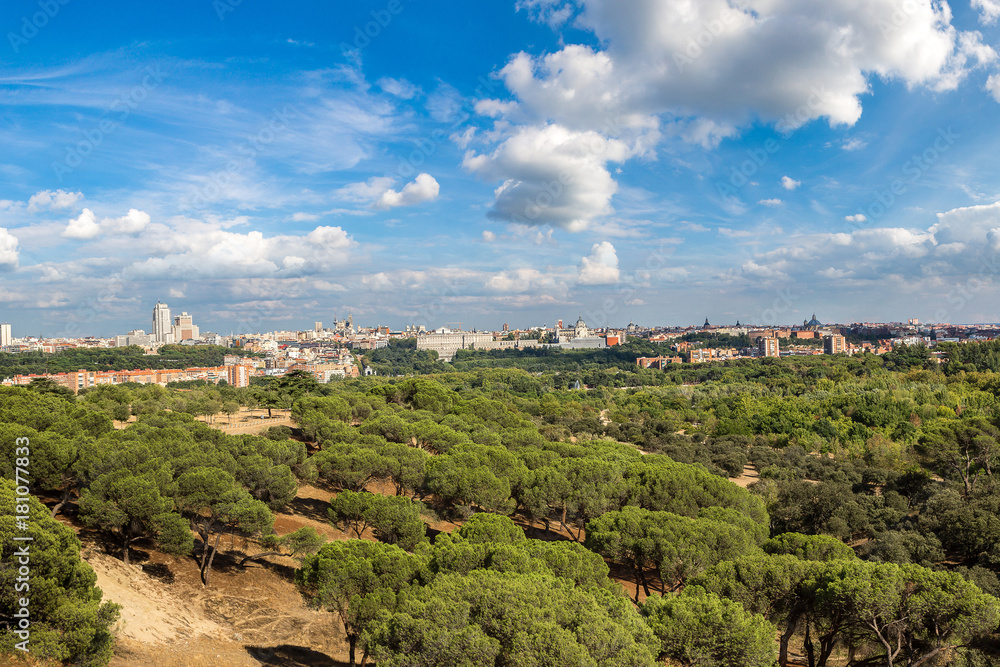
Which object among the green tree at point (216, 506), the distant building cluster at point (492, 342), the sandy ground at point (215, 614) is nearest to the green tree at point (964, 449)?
the sandy ground at point (215, 614)

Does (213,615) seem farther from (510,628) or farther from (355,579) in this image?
(510,628)

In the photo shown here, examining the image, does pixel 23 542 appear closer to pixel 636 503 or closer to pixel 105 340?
pixel 636 503

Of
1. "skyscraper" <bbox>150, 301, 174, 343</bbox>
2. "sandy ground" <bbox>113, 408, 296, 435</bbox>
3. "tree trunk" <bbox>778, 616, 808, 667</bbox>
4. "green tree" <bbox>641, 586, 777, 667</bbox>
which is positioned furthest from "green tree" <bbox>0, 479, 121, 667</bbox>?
"skyscraper" <bbox>150, 301, 174, 343</bbox>

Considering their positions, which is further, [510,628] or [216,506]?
[216,506]

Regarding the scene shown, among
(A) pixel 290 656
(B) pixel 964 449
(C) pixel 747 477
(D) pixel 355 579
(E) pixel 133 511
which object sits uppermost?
(E) pixel 133 511

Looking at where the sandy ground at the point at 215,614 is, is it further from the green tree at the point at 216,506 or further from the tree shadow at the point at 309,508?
the tree shadow at the point at 309,508

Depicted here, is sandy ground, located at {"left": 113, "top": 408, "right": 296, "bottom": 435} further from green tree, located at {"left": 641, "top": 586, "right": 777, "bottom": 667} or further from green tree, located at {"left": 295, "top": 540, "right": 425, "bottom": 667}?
green tree, located at {"left": 641, "top": 586, "right": 777, "bottom": 667}

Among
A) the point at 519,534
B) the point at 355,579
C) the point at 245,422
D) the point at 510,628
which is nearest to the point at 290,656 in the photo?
the point at 355,579
